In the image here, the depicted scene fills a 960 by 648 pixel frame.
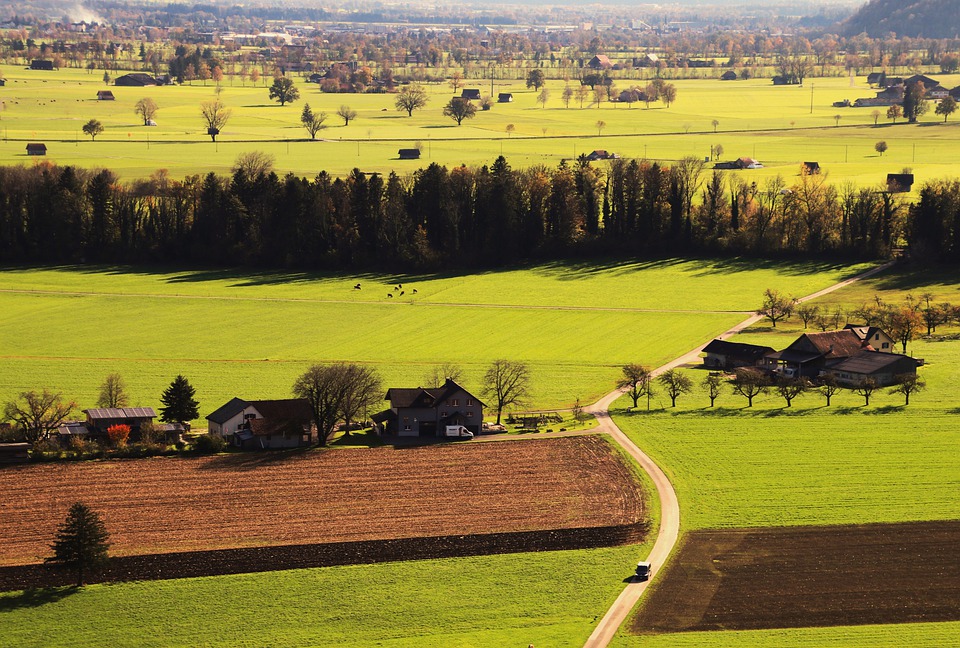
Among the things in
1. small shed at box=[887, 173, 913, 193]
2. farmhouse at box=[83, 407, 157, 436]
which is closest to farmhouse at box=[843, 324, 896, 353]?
farmhouse at box=[83, 407, 157, 436]

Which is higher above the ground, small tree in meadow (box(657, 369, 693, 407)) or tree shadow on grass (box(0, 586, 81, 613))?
small tree in meadow (box(657, 369, 693, 407))

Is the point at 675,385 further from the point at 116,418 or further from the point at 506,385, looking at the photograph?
the point at 116,418

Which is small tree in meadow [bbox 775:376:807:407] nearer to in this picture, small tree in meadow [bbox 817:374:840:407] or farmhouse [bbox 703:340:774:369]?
small tree in meadow [bbox 817:374:840:407]

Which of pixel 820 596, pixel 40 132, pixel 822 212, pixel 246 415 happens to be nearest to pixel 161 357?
pixel 246 415

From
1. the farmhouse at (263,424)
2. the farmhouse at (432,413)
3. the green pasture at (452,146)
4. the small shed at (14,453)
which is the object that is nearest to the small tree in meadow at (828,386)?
the farmhouse at (432,413)


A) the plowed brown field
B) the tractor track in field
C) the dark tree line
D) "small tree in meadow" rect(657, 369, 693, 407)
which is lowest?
the plowed brown field

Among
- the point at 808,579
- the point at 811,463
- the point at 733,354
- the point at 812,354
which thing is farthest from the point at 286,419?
the point at 812,354
